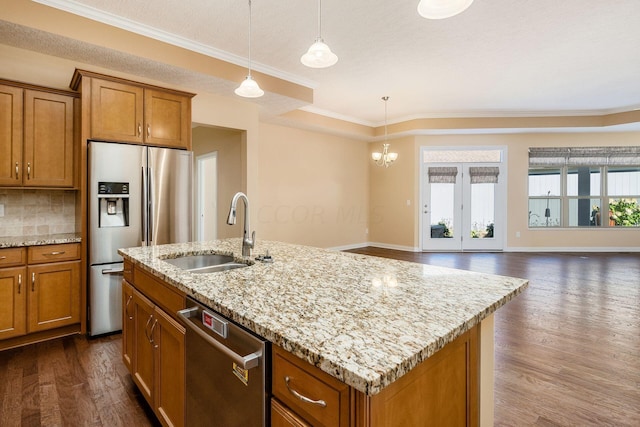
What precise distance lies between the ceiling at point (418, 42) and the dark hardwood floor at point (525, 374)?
2.88 m

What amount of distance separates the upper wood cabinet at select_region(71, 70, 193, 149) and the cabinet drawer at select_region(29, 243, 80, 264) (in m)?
1.00

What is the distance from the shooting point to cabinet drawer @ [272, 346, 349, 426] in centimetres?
74

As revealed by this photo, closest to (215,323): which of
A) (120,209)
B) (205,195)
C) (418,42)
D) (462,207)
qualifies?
(120,209)

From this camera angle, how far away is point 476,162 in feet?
24.1

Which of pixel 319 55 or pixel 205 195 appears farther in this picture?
pixel 205 195

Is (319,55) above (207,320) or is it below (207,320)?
above

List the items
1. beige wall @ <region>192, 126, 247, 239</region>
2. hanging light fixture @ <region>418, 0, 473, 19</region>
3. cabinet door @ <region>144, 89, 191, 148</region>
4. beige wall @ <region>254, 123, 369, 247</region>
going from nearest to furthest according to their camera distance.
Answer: hanging light fixture @ <region>418, 0, 473, 19</region> < cabinet door @ <region>144, 89, 191, 148</region> < beige wall @ <region>192, 126, 247, 239</region> < beige wall @ <region>254, 123, 369, 247</region>

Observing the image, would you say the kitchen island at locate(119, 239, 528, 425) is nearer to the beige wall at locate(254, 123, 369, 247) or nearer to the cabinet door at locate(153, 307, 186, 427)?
the cabinet door at locate(153, 307, 186, 427)

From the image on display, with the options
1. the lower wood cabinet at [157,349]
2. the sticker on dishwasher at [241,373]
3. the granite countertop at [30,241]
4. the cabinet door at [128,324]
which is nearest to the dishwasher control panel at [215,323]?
the sticker on dishwasher at [241,373]

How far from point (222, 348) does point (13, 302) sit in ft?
8.86

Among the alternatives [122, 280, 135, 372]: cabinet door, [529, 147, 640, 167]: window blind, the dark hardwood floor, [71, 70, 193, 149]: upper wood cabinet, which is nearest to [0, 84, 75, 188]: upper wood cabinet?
[71, 70, 193, 149]: upper wood cabinet

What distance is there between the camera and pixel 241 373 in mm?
1026

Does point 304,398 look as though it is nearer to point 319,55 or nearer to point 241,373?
point 241,373

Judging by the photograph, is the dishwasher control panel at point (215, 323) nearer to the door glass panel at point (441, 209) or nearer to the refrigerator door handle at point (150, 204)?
the refrigerator door handle at point (150, 204)
